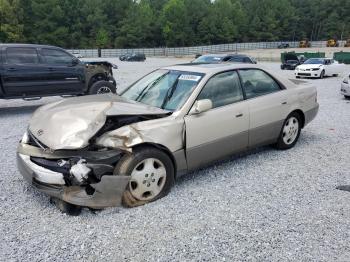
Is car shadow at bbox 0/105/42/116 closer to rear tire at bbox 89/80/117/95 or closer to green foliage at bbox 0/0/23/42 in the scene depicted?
rear tire at bbox 89/80/117/95

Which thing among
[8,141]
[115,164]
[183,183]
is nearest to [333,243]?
[183,183]

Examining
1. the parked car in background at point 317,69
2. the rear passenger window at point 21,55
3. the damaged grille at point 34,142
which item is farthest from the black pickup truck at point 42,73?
the parked car in background at point 317,69

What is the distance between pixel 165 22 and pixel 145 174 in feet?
288

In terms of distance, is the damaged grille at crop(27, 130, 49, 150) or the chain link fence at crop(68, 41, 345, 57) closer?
the damaged grille at crop(27, 130, 49, 150)

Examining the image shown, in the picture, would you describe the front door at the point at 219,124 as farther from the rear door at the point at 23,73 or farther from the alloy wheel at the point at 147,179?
the rear door at the point at 23,73

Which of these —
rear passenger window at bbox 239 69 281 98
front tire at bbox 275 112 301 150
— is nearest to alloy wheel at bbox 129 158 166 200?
rear passenger window at bbox 239 69 281 98

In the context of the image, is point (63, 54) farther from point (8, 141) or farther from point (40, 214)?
point (40, 214)

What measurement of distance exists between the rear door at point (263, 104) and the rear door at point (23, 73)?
622 cm

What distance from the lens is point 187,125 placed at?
13.2 feet

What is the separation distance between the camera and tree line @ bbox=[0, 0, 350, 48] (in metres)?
73.6

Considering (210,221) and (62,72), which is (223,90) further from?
(62,72)

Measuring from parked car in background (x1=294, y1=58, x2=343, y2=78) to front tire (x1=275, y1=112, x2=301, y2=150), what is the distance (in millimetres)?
15125

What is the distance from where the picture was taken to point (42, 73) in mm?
9133

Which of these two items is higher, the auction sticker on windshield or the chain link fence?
the chain link fence
